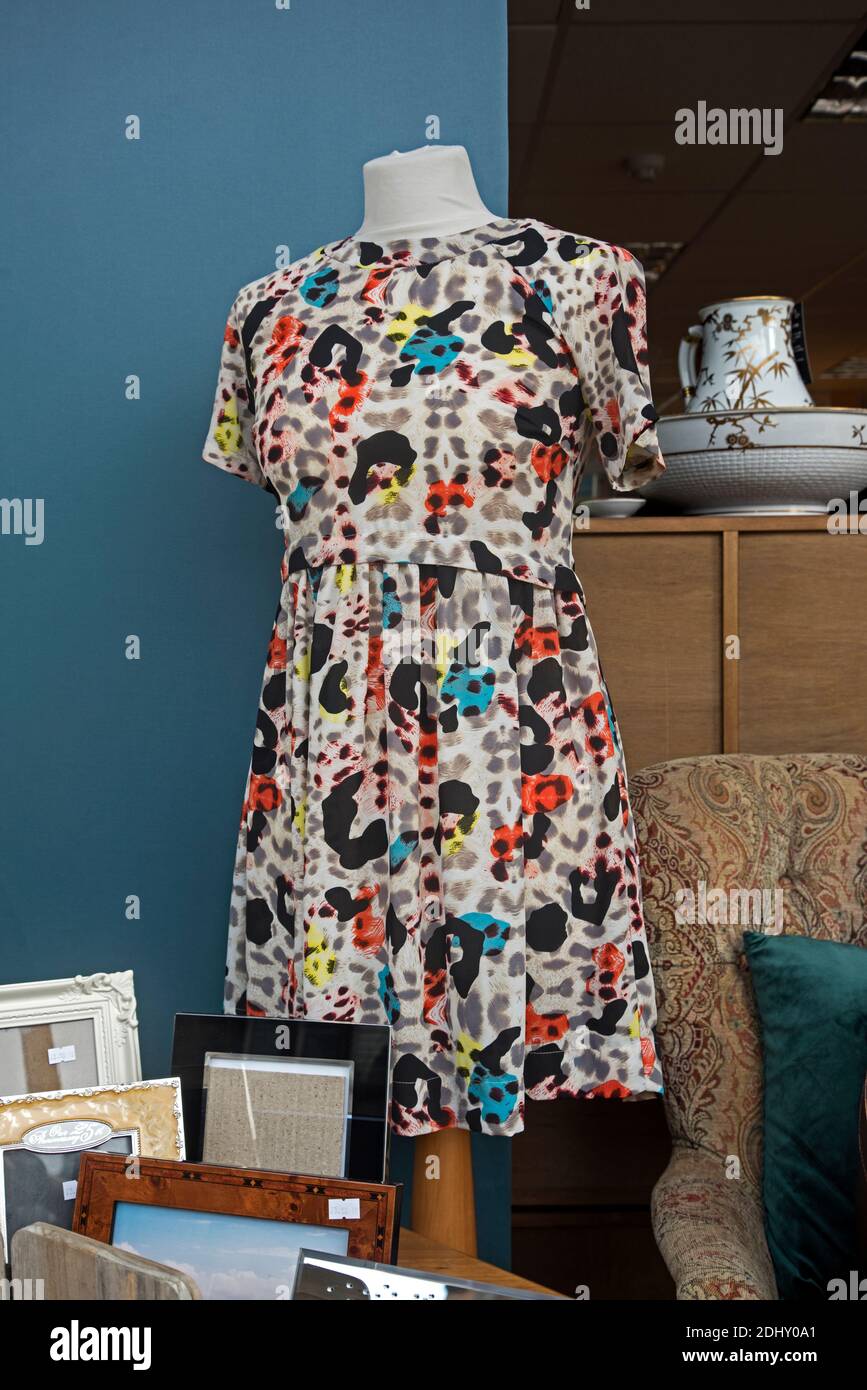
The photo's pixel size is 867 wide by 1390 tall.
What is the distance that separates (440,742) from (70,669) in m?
0.64

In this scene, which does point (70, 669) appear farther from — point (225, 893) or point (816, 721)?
point (816, 721)

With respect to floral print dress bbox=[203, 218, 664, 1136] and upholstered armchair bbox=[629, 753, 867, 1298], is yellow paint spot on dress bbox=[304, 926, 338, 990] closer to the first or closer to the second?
floral print dress bbox=[203, 218, 664, 1136]

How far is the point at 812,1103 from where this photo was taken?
1.11 m

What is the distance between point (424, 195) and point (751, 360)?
0.54 meters

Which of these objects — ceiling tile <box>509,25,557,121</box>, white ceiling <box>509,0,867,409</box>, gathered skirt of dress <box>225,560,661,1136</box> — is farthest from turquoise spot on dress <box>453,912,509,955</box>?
ceiling tile <box>509,25,557,121</box>

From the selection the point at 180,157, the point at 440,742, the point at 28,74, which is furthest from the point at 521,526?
the point at 28,74

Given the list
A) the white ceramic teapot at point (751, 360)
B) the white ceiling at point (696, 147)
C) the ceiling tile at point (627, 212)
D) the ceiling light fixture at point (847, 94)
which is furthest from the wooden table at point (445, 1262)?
the ceiling tile at point (627, 212)

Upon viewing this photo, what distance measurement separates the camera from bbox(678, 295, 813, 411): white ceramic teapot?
4.99 feet

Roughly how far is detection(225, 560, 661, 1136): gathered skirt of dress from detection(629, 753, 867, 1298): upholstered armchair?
10cm

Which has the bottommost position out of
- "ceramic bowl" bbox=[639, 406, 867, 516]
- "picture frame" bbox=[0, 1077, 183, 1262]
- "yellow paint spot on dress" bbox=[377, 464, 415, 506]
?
"picture frame" bbox=[0, 1077, 183, 1262]

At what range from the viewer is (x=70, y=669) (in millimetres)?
1537

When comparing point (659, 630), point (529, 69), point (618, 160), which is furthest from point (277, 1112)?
point (618, 160)

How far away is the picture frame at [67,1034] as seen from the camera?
1184mm

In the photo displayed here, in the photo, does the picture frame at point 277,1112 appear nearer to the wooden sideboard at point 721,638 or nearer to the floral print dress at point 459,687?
the floral print dress at point 459,687
